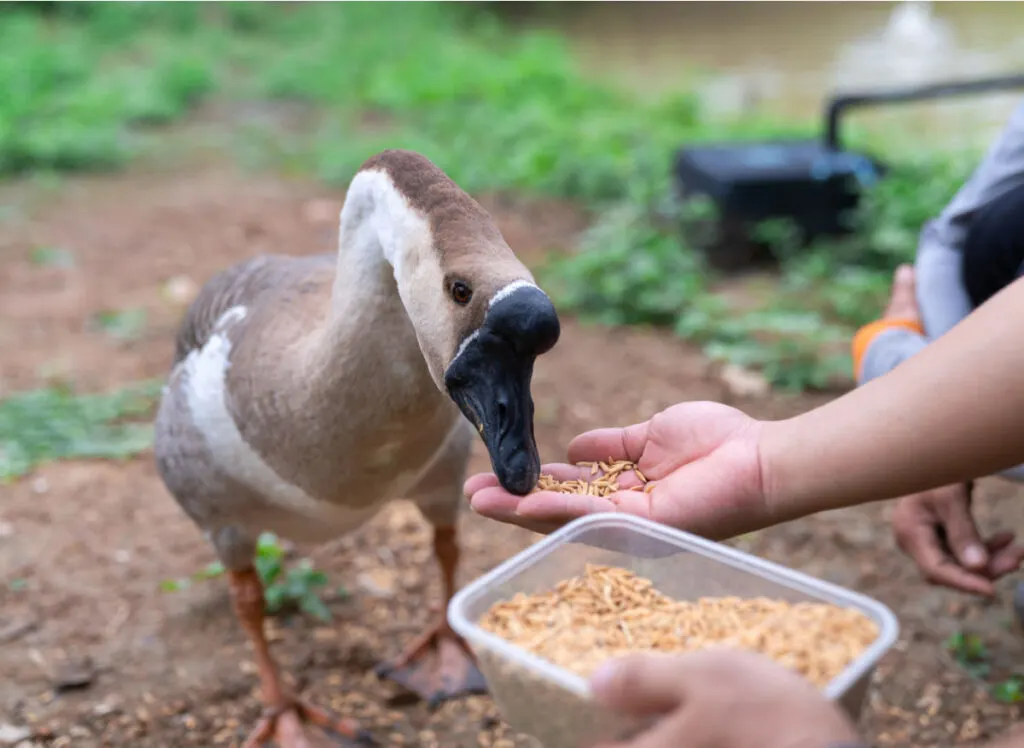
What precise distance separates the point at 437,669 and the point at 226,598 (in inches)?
29.2

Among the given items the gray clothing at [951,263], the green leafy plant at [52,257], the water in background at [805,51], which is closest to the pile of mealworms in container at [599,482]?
the gray clothing at [951,263]

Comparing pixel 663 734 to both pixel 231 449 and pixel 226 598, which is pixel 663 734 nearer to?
pixel 231 449

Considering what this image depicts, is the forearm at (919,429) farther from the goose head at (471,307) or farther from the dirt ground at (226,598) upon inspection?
the dirt ground at (226,598)

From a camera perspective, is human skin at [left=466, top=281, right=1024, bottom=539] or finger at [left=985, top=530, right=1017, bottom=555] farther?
finger at [left=985, top=530, right=1017, bottom=555]

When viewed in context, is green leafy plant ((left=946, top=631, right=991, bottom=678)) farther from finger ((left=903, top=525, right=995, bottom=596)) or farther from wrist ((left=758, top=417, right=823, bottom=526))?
wrist ((left=758, top=417, right=823, bottom=526))

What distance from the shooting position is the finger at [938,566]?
249 centimetres

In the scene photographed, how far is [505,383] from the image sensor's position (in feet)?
5.62

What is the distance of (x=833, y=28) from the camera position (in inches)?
495

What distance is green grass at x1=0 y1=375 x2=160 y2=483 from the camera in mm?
3850

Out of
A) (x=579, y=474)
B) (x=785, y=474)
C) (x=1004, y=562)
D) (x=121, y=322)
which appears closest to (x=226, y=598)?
(x=579, y=474)

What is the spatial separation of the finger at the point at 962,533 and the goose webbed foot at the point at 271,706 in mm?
1513

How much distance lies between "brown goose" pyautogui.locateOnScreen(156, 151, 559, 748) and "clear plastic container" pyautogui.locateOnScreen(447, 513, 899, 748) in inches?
7.4

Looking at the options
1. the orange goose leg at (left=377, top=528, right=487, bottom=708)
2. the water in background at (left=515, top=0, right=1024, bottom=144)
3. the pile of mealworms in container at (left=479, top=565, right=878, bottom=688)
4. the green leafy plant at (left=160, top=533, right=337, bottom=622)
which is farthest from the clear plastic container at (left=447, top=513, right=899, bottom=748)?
the water in background at (left=515, top=0, right=1024, bottom=144)

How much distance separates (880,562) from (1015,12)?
36.8 feet
